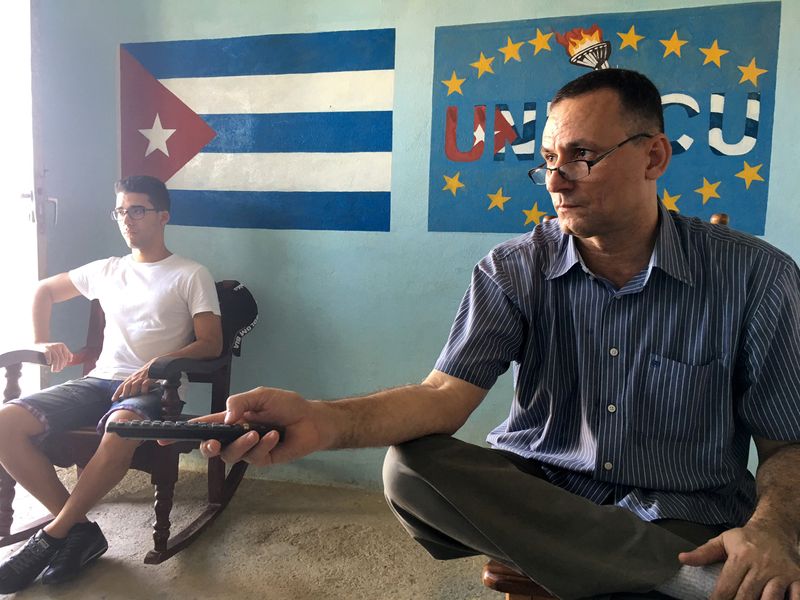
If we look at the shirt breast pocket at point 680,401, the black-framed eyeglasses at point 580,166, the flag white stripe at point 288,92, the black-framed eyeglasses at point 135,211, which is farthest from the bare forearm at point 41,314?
the shirt breast pocket at point 680,401

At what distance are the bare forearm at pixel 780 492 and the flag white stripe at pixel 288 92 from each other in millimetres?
1815

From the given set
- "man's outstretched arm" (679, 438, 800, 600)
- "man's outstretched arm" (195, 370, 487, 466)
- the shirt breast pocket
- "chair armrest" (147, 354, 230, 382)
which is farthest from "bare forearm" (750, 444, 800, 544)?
"chair armrest" (147, 354, 230, 382)

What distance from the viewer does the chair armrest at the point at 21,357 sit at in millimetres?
2156

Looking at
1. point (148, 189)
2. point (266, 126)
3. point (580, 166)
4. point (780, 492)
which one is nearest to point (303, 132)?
point (266, 126)

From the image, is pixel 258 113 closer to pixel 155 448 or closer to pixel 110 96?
pixel 110 96

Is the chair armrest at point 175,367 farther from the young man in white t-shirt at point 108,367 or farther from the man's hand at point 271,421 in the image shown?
the man's hand at point 271,421

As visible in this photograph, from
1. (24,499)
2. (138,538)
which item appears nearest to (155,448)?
(138,538)

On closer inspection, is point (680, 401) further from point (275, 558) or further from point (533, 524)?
point (275, 558)

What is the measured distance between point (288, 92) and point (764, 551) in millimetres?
2252

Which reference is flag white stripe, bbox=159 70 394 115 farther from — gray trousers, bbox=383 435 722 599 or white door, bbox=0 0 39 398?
gray trousers, bbox=383 435 722 599

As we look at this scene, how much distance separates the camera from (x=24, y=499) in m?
2.48

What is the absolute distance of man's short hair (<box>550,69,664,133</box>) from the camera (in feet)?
4.03

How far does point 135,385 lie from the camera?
2.12m

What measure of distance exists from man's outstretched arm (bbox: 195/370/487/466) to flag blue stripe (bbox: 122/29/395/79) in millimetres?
1611
